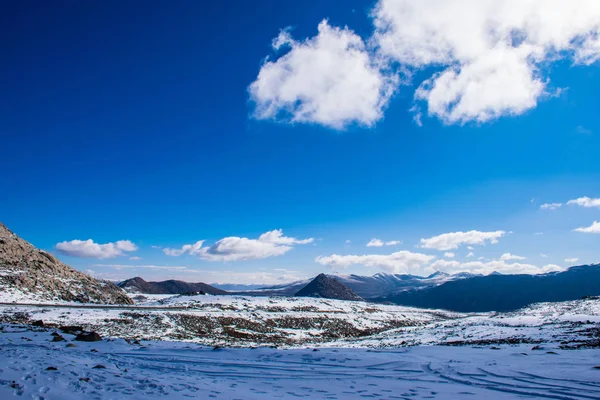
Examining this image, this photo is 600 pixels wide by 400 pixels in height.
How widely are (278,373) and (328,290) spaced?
12161 cm

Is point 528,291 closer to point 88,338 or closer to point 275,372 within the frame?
point 275,372

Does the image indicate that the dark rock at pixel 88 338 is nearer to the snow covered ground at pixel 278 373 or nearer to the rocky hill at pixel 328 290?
the snow covered ground at pixel 278 373

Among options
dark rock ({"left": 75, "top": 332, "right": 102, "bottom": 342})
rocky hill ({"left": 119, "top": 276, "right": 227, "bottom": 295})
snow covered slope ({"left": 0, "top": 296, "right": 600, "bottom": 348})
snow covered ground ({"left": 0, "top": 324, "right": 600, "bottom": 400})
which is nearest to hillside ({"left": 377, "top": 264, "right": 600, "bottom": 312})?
rocky hill ({"left": 119, "top": 276, "right": 227, "bottom": 295})

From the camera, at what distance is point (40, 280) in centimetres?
4741

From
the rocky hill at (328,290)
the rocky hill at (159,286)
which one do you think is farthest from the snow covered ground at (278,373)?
the rocky hill at (159,286)

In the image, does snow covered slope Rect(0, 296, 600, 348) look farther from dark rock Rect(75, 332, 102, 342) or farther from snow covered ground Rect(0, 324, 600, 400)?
snow covered ground Rect(0, 324, 600, 400)

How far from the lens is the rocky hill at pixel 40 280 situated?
4316 centimetres

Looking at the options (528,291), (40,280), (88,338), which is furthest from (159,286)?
(528,291)

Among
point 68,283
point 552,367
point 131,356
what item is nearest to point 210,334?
point 131,356

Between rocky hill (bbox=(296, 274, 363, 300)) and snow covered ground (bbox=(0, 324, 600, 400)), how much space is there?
357 feet

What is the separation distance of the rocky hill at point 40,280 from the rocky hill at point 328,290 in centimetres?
8026

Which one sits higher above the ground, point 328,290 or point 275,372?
point 275,372

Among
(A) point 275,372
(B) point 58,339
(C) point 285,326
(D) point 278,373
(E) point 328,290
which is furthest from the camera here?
(E) point 328,290

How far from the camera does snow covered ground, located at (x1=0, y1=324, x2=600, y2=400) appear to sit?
31.7 feet
